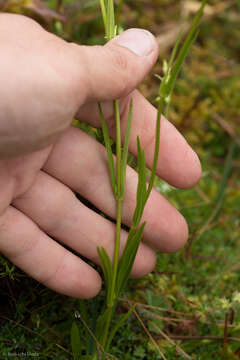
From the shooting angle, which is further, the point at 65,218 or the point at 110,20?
the point at 65,218

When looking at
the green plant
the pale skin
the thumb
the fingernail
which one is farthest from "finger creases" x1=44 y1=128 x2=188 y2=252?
the fingernail

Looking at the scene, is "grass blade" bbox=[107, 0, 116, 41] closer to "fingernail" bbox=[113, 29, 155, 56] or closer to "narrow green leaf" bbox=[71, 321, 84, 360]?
"fingernail" bbox=[113, 29, 155, 56]

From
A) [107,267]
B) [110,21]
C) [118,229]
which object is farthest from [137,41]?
[107,267]

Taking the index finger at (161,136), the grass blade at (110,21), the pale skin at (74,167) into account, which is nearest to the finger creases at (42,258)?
the pale skin at (74,167)

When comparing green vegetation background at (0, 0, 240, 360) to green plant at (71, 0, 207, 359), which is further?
green vegetation background at (0, 0, 240, 360)

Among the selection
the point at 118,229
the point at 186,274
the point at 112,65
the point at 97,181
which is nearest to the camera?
the point at 112,65

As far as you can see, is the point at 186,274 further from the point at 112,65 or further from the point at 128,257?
the point at 112,65

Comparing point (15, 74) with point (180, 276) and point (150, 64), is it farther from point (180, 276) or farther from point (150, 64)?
point (180, 276)
